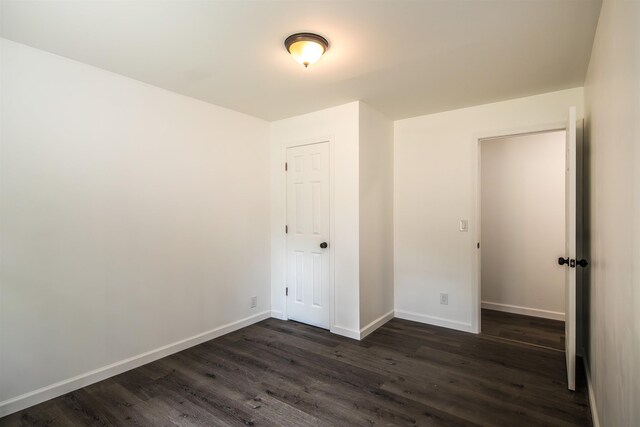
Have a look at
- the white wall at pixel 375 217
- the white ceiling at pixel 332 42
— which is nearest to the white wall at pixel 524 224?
the white ceiling at pixel 332 42

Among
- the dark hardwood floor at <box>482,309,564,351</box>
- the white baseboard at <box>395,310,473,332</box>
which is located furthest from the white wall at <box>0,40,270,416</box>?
the dark hardwood floor at <box>482,309,564,351</box>

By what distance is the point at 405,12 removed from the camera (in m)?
1.83

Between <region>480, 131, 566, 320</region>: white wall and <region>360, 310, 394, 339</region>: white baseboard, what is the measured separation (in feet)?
4.91

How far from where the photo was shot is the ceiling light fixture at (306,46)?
204 cm

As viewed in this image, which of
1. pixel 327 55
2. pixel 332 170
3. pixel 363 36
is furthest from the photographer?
Result: pixel 332 170

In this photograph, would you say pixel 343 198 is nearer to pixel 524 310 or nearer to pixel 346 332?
pixel 346 332

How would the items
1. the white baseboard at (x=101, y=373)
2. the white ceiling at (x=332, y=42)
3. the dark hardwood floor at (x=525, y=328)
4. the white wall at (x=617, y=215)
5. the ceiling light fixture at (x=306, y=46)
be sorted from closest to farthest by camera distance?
the white wall at (x=617, y=215) < the white ceiling at (x=332, y=42) < the ceiling light fixture at (x=306, y=46) < the white baseboard at (x=101, y=373) < the dark hardwood floor at (x=525, y=328)

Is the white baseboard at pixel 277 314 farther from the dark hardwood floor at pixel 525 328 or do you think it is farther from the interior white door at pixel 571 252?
the interior white door at pixel 571 252

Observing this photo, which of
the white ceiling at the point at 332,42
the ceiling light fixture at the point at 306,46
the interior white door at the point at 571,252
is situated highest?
the white ceiling at the point at 332,42

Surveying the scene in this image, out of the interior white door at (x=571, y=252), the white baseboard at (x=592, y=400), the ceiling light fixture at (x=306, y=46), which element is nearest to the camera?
the white baseboard at (x=592, y=400)

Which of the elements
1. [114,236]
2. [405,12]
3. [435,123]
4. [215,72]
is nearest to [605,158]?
[405,12]

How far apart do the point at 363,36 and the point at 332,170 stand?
1575 millimetres

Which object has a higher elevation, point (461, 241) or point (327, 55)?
point (327, 55)

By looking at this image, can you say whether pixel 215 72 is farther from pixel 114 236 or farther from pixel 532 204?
pixel 532 204
